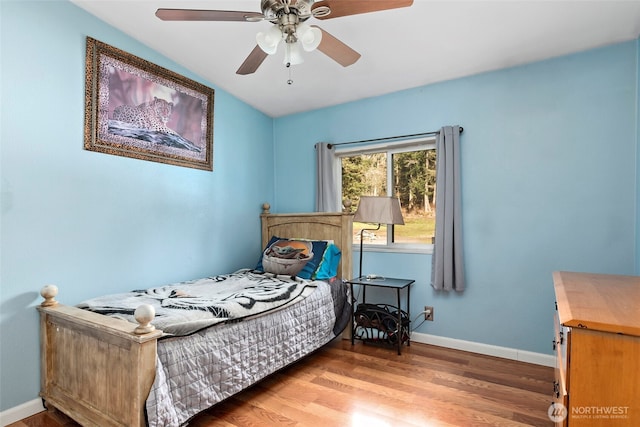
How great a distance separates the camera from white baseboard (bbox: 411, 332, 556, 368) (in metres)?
2.60

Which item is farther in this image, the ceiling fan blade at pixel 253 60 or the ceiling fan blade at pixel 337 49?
the ceiling fan blade at pixel 253 60

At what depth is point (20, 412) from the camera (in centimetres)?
194

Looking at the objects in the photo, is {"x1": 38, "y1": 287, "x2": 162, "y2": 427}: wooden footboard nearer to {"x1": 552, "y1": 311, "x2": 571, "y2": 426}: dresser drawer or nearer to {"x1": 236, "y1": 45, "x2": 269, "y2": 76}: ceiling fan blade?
{"x1": 236, "y1": 45, "x2": 269, "y2": 76}: ceiling fan blade

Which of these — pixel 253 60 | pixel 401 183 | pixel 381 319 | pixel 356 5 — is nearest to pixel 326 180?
pixel 401 183

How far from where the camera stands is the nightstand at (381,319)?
9.62 feet

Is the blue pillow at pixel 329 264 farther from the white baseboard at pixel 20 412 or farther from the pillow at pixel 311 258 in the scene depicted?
the white baseboard at pixel 20 412

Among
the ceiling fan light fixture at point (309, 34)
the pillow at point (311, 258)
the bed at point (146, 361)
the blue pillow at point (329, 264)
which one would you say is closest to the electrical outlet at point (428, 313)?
the blue pillow at point (329, 264)

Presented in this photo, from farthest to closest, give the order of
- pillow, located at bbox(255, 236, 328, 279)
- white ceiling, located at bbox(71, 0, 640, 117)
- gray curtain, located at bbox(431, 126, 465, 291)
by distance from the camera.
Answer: pillow, located at bbox(255, 236, 328, 279)
gray curtain, located at bbox(431, 126, 465, 291)
white ceiling, located at bbox(71, 0, 640, 117)

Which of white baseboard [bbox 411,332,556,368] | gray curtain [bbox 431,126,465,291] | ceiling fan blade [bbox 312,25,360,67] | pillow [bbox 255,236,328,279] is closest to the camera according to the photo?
ceiling fan blade [bbox 312,25,360,67]

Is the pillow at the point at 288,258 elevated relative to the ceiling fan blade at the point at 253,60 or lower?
lower

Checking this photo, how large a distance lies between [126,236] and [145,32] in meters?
1.52

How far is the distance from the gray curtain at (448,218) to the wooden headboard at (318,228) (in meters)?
0.80

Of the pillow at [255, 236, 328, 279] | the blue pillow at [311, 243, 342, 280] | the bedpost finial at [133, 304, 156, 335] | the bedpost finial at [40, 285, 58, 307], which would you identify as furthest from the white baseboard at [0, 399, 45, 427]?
the blue pillow at [311, 243, 342, 280]

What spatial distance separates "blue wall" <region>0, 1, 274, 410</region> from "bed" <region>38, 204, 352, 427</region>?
149mm
